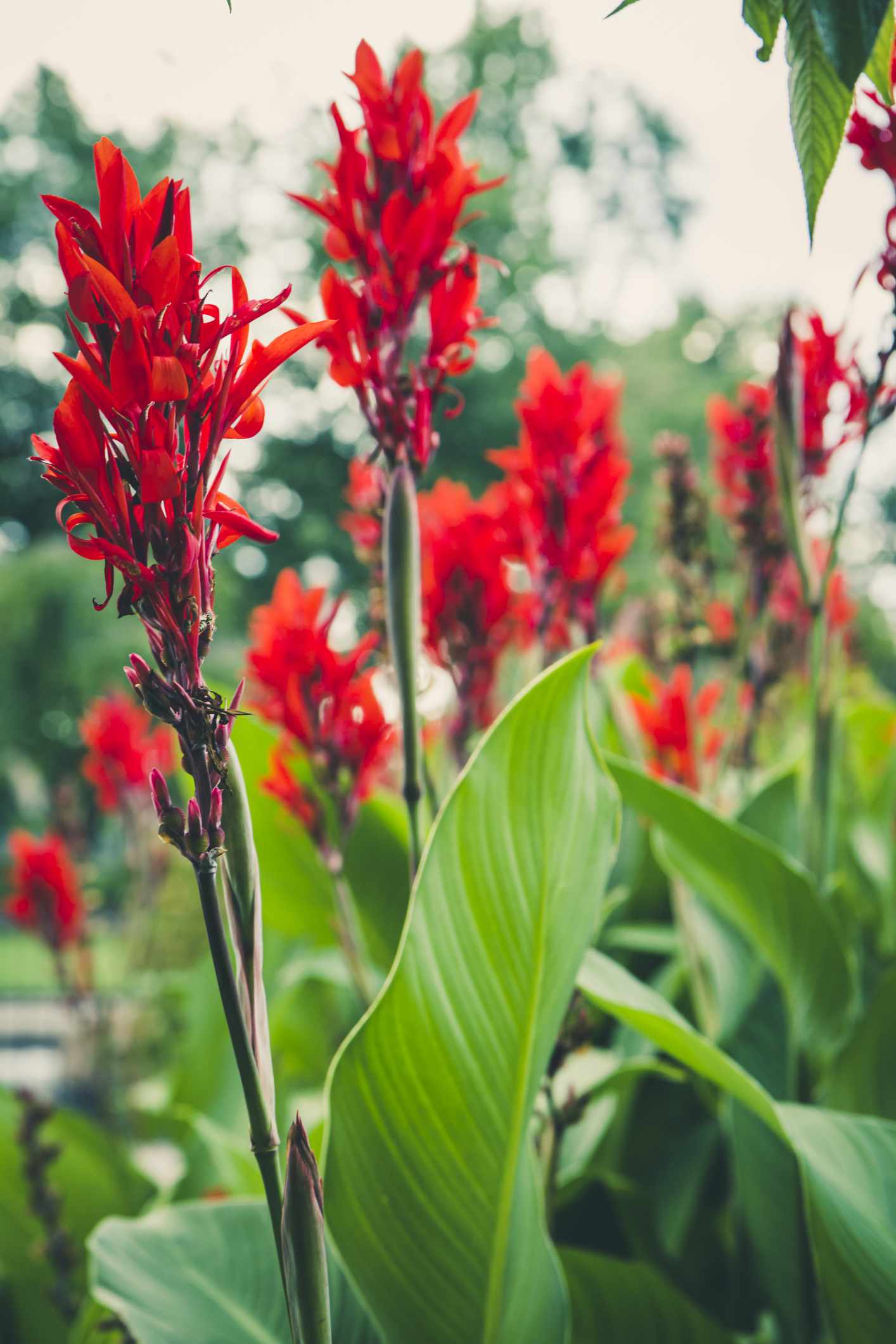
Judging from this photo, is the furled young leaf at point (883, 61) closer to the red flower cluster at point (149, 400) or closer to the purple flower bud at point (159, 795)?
the red flower cluster at point (149, 400)

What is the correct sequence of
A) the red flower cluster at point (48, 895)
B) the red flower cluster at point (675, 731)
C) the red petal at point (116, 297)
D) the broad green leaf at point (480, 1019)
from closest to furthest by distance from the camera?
the red petal at point (116, 297), the broad green leaf at point (480, 1019), the red flower cluster at point (675, 731), the red flower cluster at point (48, 895)

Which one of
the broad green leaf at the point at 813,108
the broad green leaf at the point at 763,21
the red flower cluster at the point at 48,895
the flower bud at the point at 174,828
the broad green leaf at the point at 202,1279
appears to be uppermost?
the broad green leaf at the point at 763,21

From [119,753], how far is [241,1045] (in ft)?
5.23

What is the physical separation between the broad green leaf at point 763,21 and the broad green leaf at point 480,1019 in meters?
0.32

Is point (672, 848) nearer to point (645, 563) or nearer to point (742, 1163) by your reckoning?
point (742, 1163)

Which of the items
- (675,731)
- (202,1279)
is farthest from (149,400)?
(675,731)

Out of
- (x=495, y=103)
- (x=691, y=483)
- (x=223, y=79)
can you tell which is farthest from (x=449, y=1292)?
(x=495, y=103)

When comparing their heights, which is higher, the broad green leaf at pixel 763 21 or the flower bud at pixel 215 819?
→ the broad green leaf at pixel 763 21

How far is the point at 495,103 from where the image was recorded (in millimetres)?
10656

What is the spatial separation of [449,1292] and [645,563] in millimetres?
9178

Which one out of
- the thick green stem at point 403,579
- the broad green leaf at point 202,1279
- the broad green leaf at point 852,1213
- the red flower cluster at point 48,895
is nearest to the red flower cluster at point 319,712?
the thick green stem at point 403,579

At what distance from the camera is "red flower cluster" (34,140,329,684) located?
0.40 metres

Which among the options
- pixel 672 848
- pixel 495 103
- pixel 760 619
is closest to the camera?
pixel 672 848

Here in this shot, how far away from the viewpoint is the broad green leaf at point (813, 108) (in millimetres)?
435
